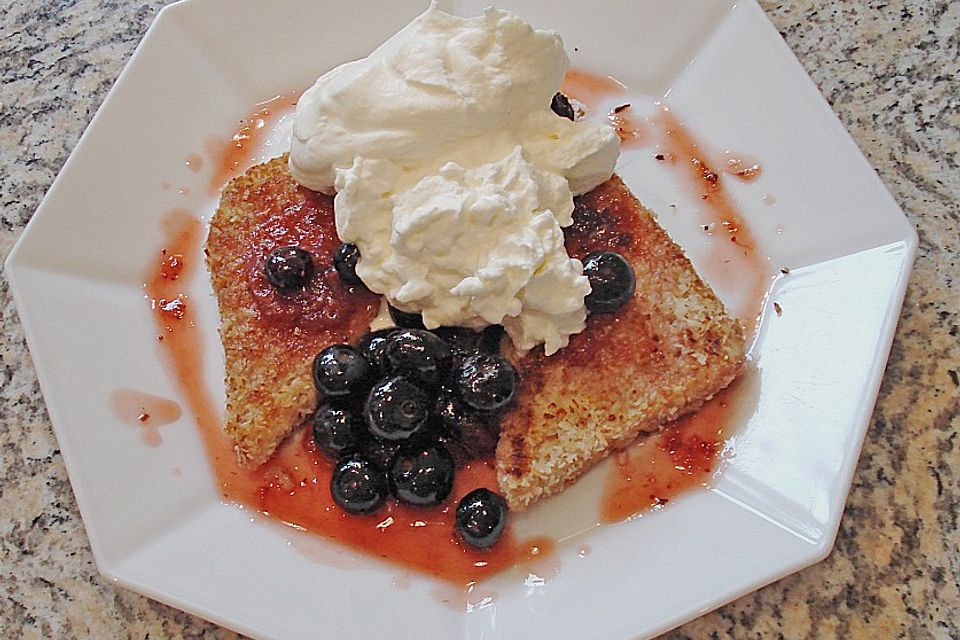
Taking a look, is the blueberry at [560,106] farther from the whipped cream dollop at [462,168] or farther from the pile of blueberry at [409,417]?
the pile of blueberry at [409,417]

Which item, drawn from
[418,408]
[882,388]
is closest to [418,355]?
[418,408]

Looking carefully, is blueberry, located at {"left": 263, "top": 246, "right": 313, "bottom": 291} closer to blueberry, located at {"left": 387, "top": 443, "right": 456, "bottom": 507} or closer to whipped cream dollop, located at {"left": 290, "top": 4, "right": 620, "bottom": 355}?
whipped cream dollop, located at {"left": 290, "top": 4, "right": 620, "bottom": 355}

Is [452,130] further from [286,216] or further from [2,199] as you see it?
[2,199]

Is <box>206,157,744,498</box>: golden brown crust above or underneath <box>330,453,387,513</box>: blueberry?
above

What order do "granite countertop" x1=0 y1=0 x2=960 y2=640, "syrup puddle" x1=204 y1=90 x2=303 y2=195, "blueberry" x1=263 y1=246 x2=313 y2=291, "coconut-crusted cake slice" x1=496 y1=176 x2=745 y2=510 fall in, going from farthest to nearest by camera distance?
1. "syrup puddle" x1=204 y1=90 x2=303 y2=195
2. "blueberry" x1=263 y1=246 x2=313 y2=291
3. "coconut-crusted cake slice" x1=496 y1=176 x2=745 y2=510
4. "granite countertop" x1=0 y1=0 x2=960 y2=640

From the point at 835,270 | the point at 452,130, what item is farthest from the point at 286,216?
the point at 835,270

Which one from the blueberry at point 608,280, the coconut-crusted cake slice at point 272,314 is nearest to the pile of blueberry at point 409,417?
the coconut-crusted cake slice at point 272,314

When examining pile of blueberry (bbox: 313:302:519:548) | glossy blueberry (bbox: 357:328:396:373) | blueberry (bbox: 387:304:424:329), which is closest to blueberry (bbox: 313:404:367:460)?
pile of blueberry (bbox: 313:302:519:548)
